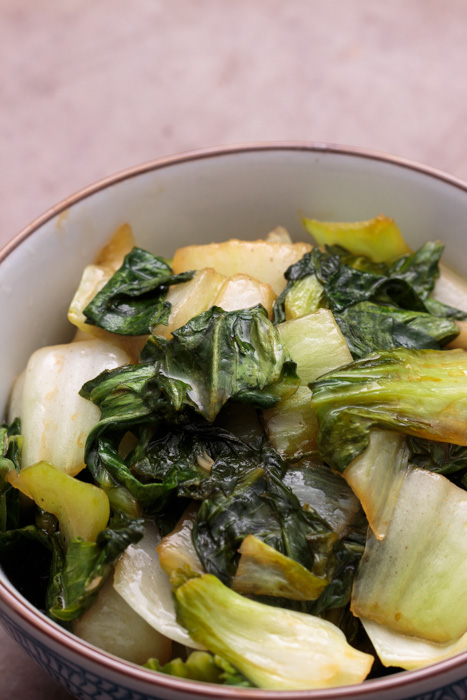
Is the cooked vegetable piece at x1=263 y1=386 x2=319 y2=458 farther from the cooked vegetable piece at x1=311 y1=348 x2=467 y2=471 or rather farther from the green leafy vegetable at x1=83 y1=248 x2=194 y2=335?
the green leafy vegetable at x1=83 y1=248 x2=194 y2=335

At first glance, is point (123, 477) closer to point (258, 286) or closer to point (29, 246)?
point (258, 286)

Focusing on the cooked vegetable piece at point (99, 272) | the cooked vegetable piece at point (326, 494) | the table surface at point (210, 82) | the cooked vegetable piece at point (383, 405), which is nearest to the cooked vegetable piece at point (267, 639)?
the cooked vegetable piece at point (326, 494)

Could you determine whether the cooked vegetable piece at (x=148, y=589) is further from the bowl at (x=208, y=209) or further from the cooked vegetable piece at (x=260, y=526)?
the bowl at (x=208, y=209)

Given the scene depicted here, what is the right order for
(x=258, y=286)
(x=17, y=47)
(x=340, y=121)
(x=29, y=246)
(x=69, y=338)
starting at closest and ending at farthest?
(x=258, y=286)
(x=29, y=246)
(x=69, y=338)
(x=340, y=121)
(x=17, y=47)

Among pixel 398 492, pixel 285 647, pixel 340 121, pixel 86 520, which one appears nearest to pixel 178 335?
pixel 86 520

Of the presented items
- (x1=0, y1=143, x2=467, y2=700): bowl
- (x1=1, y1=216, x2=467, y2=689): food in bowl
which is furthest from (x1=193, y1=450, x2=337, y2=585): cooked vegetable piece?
(x1=0, y1=143, x2=467, y2=700): bowl

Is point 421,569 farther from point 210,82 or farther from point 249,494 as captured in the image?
point 210,82
